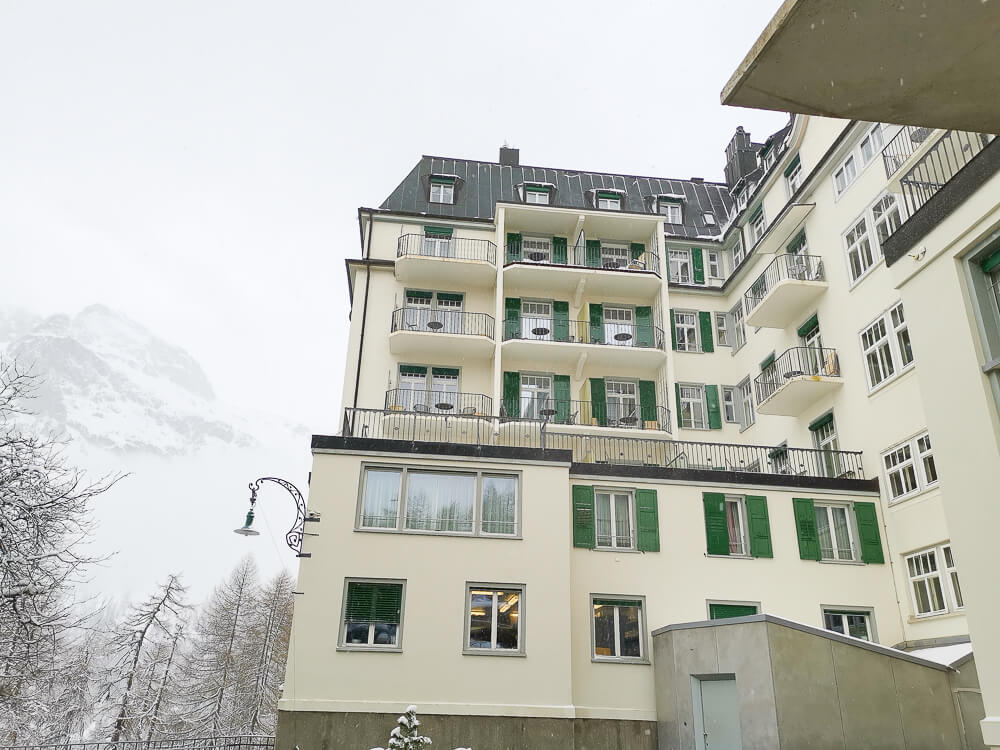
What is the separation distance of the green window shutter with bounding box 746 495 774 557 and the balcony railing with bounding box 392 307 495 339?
11.0 metres

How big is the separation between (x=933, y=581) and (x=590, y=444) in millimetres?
10575

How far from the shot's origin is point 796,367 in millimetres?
23766

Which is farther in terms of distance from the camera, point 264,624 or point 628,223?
point 264,624

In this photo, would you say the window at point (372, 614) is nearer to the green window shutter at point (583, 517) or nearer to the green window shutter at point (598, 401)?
the green window shutter at point (583, 517)

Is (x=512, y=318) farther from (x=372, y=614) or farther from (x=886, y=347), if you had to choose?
(x=372, y=614)

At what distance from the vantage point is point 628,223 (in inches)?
1150

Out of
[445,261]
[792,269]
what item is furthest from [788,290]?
[445,261]

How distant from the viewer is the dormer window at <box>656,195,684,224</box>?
32.4m

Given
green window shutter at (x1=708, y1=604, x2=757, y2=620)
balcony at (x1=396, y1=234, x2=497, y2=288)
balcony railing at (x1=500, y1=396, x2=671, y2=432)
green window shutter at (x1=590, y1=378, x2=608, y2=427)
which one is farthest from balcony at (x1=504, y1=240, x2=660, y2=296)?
green window shutter at (x1=708, y1=604, x2=757, y2=620)

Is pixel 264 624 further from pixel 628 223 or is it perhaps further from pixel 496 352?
pixel 628 223

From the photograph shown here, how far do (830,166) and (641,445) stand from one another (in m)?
10.3

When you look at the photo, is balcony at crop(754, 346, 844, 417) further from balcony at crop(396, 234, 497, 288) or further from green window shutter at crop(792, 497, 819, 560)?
balcony at crop(396, 234, 497, 288)

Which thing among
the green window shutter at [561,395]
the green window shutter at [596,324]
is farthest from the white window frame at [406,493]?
the green window shutter at [596,324]

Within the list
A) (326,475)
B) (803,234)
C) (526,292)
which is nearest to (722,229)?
(803,234)
